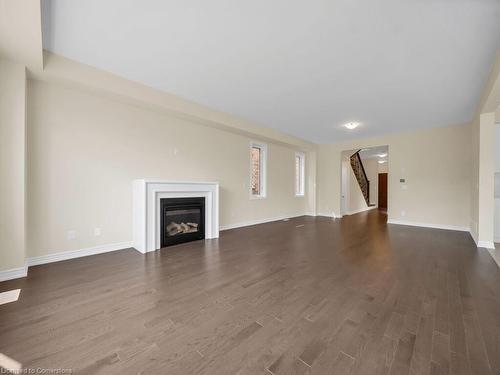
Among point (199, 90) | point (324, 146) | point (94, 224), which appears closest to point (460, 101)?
point (324, 146)

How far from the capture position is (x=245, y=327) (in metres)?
1.59

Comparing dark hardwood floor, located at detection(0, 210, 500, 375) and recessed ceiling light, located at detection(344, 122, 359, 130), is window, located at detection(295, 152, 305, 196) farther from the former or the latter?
dark hardwood floor, located at detection(0, 210, 500, 375)

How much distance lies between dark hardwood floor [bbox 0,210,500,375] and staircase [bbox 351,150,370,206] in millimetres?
6516

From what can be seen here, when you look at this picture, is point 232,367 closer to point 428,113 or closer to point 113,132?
point 113,132

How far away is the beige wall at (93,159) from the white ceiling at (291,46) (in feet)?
2.28

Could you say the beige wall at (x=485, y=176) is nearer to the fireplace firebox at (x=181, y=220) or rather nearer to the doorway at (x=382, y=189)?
the fireplace firebox at (x=181, y=220)

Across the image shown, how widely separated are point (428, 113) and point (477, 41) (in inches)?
102

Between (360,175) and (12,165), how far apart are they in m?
10.9

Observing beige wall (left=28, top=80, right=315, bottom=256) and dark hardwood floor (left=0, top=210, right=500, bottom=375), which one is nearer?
dark hardwood floor (left=0, top=210, right=500, bottom=375)

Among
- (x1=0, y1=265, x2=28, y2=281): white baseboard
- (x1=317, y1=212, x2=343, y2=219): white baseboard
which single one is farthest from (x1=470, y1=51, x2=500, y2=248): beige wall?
(x1=0, y1=265, x2=28, y2=281): white baseboard

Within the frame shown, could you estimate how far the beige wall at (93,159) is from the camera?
2.82m

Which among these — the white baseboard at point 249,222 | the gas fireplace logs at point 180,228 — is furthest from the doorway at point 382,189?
the gas fireplace logs at point 180,228

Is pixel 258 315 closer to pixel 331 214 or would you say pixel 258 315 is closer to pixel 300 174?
pixel 331 214

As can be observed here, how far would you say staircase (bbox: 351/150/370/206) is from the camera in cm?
930
